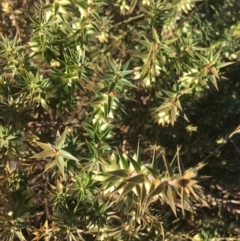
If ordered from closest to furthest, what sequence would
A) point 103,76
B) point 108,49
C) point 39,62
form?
point 103,76 < point 39,62 < point 108,49

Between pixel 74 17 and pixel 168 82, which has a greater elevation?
pixel 74 17

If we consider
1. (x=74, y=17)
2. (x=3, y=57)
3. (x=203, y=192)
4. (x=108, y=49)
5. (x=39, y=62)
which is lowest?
(x=203, y=192)

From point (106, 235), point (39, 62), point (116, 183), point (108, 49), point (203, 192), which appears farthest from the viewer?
point (108, 49)

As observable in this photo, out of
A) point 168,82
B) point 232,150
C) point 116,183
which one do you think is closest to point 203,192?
point 232,150

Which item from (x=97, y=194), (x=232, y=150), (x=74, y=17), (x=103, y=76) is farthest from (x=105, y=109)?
(x=232, y=150)

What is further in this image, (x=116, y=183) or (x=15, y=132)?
(x=15, y=132)

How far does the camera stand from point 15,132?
5.57ft

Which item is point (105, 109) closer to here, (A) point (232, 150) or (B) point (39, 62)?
(B) point (39, 62)

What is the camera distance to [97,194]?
1695 mm

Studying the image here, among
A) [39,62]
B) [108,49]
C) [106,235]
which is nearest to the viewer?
[106,235]

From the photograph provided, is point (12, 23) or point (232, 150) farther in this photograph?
point (232, 150)

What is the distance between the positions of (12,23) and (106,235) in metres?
1.15

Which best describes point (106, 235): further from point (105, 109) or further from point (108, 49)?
point (108, 49)

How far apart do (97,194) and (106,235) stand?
0.76 feet
